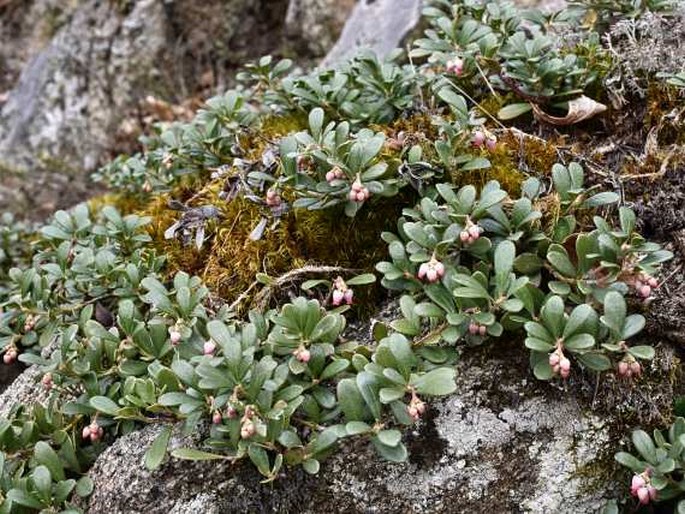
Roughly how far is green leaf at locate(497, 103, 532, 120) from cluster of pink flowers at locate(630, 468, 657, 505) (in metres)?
1.31

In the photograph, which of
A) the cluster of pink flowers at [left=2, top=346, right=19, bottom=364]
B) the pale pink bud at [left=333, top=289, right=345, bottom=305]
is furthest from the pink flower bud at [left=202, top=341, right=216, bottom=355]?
the cluster of pink flowers at [left=2, top=346, right=19, bottom=364]

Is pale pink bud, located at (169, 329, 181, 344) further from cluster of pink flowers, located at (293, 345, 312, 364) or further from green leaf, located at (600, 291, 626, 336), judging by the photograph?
green leaf, located at (600, 291, 626, 336)

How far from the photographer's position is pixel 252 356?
→ 6.04ft

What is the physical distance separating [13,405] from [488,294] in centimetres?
169

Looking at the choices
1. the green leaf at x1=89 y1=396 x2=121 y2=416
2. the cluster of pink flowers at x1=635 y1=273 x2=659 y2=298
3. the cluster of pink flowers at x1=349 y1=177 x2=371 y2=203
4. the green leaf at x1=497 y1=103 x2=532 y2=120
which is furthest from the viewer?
the green leaf at x1=497 y1=103 x2=532 y2=120

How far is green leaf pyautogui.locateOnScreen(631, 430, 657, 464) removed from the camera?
1.79m

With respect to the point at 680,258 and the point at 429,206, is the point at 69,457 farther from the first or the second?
the point at 680,258

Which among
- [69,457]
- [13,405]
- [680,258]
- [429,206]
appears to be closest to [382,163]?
[429,206]

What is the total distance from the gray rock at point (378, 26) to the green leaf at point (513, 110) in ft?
5.14

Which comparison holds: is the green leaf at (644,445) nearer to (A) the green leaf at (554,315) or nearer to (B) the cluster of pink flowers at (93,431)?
(A) the green leaf at (554,315)

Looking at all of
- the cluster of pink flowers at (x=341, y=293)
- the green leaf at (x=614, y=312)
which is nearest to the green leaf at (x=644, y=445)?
the green leaf at (x=614, y=312)

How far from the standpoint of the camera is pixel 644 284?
186 cm

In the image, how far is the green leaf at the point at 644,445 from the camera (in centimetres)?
179

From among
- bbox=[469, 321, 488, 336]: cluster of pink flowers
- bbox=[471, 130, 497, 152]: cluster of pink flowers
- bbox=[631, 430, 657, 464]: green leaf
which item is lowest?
bbox=[631, 430, 657, 464]: green leaf
